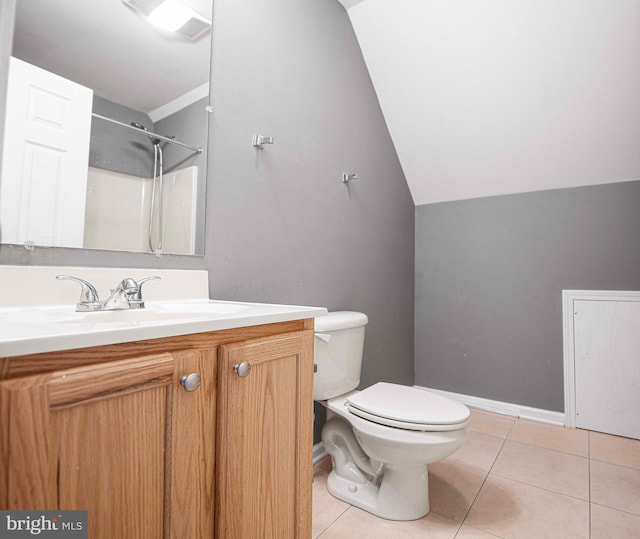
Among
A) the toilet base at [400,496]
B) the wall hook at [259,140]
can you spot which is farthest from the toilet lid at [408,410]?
the wall hook at [259,140]

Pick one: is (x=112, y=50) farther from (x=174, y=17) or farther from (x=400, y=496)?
(x=400, y=496)

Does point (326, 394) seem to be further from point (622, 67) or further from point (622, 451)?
point (622, 67)

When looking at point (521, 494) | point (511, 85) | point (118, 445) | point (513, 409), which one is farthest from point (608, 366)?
point (118, 445)

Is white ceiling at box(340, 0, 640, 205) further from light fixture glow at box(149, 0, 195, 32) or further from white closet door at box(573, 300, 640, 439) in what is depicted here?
light fixture glow at box(149, 0, 195, 32)

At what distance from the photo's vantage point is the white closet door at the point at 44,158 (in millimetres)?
892

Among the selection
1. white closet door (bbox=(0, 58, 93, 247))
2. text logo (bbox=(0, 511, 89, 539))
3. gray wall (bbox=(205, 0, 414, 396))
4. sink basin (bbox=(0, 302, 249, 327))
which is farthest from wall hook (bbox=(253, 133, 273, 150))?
text logo (bbox=(0, 511, 89, 539))

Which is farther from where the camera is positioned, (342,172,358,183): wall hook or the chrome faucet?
(342,172,358,183): wall hook

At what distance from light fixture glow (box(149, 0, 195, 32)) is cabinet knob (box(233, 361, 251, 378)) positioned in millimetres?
1159

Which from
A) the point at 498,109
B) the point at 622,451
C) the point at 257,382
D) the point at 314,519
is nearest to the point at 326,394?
the point at 314,519

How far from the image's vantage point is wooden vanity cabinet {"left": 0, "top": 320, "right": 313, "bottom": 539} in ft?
1.57

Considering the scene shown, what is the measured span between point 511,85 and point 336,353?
1747 mm

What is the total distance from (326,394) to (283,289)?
0.48 meters

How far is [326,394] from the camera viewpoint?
1509 mm

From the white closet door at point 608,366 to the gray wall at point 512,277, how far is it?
0.11m
